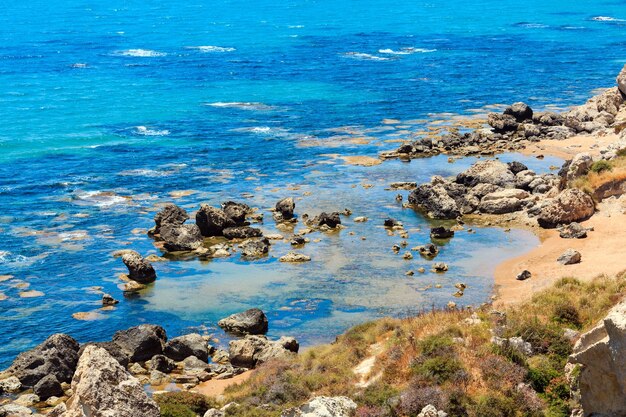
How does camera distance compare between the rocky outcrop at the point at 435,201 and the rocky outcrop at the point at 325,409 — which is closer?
the rocky outcrop at the point at 325,409

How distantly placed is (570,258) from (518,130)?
3959 centimetres

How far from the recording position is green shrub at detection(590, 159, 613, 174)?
197 feet

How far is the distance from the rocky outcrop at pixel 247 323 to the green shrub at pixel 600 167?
89.7 ft

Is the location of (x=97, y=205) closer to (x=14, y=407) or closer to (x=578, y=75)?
(x=14, y=407)

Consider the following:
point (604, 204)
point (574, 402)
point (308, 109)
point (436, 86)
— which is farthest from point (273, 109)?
point (574, 402)

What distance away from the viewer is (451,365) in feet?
98.2

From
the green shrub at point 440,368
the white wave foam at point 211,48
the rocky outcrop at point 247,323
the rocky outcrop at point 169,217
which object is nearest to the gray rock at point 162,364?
the rocky outcrop at point 247,323

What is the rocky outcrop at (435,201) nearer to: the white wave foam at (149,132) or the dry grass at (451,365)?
the dry grass at (451,365)

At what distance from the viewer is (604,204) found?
2270 inches

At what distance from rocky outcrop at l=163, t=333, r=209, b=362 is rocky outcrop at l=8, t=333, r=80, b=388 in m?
4.57

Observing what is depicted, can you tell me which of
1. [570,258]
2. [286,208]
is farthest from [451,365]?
[286,208]

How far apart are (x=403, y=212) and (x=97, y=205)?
2471 cm

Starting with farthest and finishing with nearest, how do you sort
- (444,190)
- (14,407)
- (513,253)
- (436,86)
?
(436,86), (444,190), (513,253), (14,407)

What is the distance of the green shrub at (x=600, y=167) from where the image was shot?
60125 millimetres
